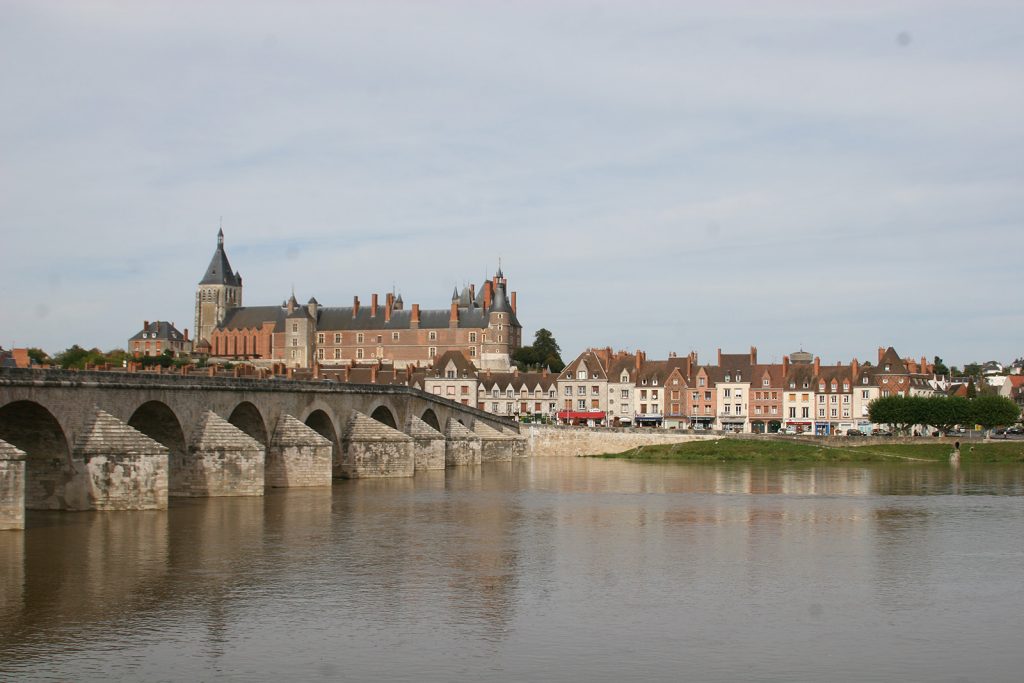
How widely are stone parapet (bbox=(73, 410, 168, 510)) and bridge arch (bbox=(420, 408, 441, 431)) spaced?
31.8 metres

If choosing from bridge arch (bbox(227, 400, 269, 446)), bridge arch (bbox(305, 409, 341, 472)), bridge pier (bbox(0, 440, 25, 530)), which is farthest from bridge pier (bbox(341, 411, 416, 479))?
bridge pier (bbox(0, 440, 25, 530))

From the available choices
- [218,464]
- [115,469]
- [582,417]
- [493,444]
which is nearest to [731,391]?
[582,417]

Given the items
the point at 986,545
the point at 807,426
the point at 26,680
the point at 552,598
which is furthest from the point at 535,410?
the point at 26,680

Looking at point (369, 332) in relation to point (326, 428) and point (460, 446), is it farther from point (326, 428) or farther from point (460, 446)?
point (326, 428)

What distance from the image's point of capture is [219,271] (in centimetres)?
15788

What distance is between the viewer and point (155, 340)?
152 meters

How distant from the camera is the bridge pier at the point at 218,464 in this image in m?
38.5

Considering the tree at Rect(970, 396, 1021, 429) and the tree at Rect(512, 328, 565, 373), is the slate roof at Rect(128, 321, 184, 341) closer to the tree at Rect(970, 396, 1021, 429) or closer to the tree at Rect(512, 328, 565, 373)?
the tree at Rect(512, 328, 565, 373)

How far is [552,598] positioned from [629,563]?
4.65 metres

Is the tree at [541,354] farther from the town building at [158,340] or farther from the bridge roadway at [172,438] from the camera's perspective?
the bridge roadway at [172,438]

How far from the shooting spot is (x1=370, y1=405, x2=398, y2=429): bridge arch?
57.9 meters

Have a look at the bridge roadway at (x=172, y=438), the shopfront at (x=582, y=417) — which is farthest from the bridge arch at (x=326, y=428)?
the shopfront at (x=582, y=417)

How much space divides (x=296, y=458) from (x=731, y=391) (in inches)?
2174

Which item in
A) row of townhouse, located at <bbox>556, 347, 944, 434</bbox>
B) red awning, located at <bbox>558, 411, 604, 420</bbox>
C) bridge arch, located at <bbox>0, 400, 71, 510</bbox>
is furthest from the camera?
red awning, located at <bbox>558, 411, 604, 420</bbox>
